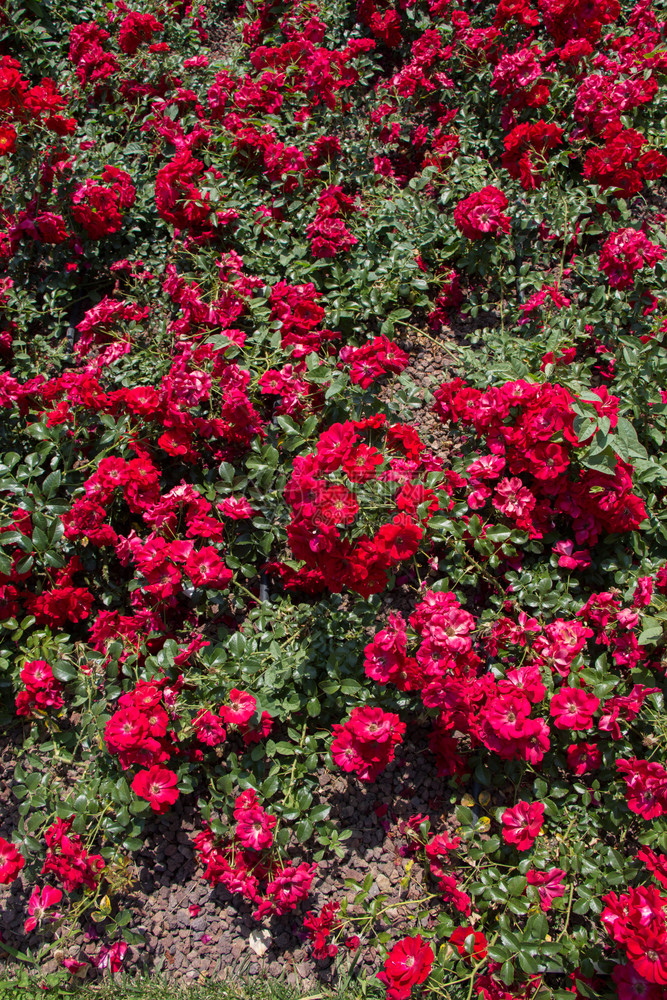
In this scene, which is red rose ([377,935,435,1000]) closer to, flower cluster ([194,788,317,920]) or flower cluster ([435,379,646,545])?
flower cluster ([194,788,317,920])

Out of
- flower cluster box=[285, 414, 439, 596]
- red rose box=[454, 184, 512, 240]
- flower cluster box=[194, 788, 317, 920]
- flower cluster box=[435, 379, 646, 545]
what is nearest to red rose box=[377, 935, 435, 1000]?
flower cluster box=[194, 788, 317, 920]

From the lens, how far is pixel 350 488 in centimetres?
193

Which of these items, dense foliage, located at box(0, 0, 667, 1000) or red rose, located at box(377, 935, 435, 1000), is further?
dense foliage, located at box(0, 0, 667, 1000)

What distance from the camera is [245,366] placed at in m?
2.58

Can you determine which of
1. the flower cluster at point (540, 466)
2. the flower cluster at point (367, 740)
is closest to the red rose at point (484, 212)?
the flower cluster at point (540, 466)

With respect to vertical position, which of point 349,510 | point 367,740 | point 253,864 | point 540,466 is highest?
point 349,510

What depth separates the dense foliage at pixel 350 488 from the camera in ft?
6.30

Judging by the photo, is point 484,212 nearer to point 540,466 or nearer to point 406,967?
point 540,466

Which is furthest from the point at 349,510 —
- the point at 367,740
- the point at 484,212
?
the point at 484,212

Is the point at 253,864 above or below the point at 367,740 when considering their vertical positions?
below

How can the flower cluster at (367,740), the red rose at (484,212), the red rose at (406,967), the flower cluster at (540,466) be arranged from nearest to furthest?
the red rose at (406,967)
the flower cluster at (367,740)
the flower cluster at (540,466)
the red rose at (484,212)

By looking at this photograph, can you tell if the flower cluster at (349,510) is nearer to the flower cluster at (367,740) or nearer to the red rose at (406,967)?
the flower cluster at (367,740)

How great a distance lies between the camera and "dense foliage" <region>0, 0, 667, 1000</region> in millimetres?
1919

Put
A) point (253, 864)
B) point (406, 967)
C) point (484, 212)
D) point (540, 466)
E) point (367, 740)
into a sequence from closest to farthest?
point (406, 967)
point (367, 740)
point (253, 864)
point (540, 466)
point (484, 212)
